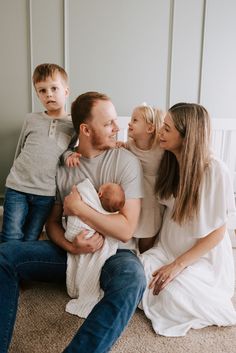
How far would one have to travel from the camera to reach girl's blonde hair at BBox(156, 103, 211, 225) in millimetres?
1333

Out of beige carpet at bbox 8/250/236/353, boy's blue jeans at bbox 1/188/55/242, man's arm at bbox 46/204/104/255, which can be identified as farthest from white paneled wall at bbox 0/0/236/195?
beige carpet at bbox 8/250/236/353

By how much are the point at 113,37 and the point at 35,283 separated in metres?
1.73

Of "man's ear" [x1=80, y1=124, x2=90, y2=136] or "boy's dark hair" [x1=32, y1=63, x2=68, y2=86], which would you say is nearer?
"man's ear" [x1=80, y1=124, x2=90, y2=136]

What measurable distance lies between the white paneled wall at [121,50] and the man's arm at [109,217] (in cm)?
125

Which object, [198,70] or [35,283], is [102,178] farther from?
[198,70]

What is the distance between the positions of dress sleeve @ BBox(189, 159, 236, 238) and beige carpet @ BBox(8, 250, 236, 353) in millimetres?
412

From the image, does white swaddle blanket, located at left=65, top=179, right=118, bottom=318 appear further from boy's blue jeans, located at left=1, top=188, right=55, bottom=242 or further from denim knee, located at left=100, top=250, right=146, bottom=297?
boy's blue jeans, located at left=1, top=188, right=55, bottom=242

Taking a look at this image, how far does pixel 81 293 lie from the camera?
1371mm

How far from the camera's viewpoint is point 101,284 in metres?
1.32

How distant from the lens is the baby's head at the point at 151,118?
59.1 inches

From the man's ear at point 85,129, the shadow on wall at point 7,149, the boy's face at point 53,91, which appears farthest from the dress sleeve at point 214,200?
the shadow on wall at point 7,149

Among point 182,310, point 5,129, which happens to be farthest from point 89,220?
point 5,129

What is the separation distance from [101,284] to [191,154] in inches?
25.3

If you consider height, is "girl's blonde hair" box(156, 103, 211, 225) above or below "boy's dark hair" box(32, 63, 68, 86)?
below
